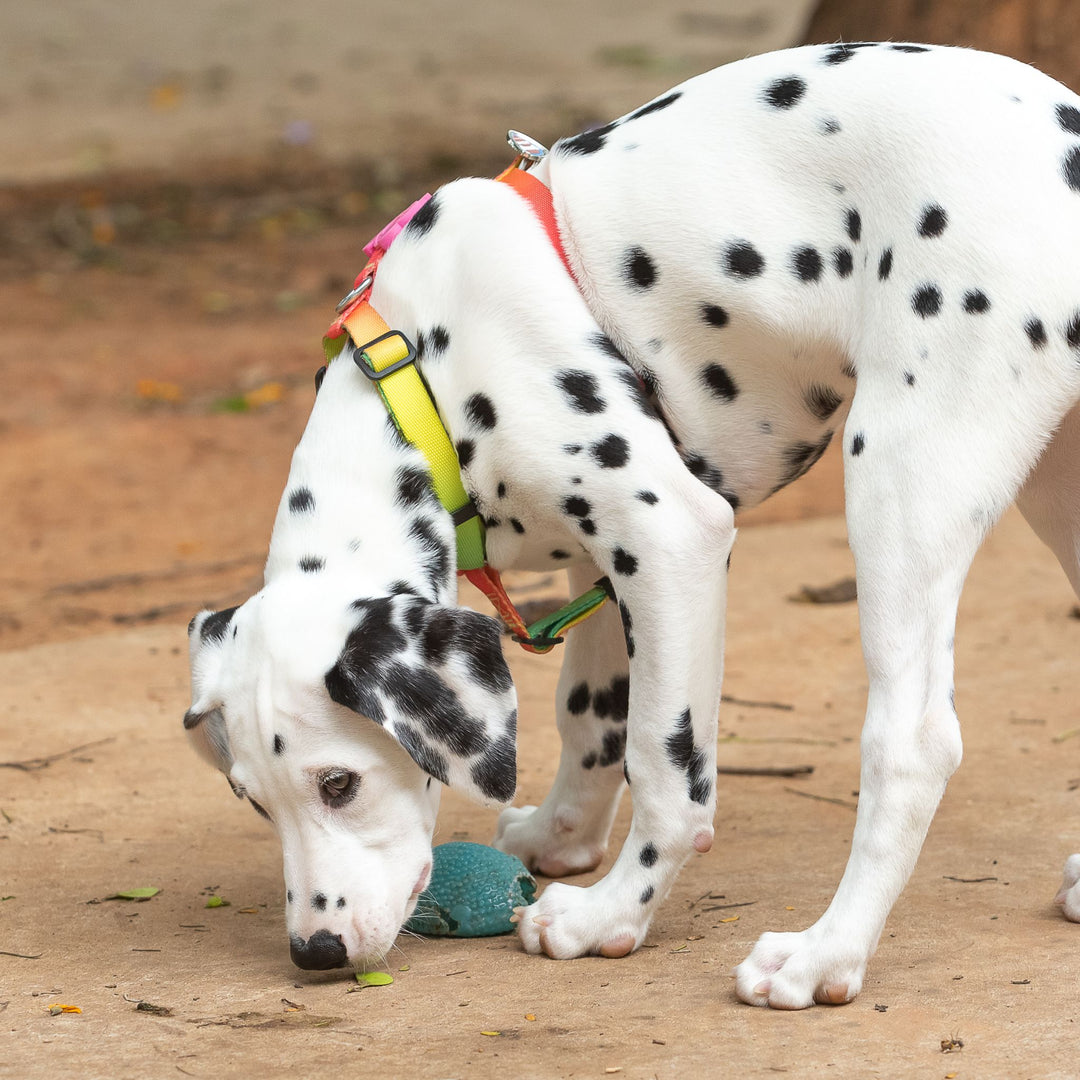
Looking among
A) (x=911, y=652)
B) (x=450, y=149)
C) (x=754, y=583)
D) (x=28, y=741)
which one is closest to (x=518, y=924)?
(x=911, y=652)

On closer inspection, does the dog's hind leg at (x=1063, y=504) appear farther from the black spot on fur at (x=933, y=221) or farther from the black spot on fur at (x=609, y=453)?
the black spot on fur at (x=609, y=453)

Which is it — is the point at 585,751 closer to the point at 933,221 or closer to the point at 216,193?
the point at 933,221

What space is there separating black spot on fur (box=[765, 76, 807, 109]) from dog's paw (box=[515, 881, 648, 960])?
6.92 feet

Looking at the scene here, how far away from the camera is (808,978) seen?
11.5 ft

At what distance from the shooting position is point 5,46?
22.1 metres

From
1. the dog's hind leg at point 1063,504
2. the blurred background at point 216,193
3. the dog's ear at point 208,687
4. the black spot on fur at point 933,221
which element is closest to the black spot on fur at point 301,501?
Answer: the dog's ear at point 208,687

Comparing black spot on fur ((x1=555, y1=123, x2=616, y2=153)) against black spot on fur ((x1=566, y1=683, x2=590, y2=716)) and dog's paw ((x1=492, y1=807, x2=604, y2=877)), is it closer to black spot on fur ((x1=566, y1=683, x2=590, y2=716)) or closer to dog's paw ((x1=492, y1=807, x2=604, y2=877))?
black spot on fur ((x1=566, y1=683, x2=590, y2=716))

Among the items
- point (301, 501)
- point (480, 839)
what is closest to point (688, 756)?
point (301, 501)

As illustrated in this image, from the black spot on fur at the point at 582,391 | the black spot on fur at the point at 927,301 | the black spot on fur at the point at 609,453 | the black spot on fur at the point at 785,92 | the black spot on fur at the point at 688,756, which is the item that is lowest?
the black spot on fur at the point at 688,756

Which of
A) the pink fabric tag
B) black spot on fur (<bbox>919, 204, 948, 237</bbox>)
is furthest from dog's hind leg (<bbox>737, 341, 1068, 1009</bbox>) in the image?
the pink fabric tag

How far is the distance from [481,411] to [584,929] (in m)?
1.36

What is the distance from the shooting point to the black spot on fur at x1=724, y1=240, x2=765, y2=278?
3896mm

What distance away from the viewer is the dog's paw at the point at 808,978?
351 cm

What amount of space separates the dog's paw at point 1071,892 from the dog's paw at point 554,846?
1.41 metres
